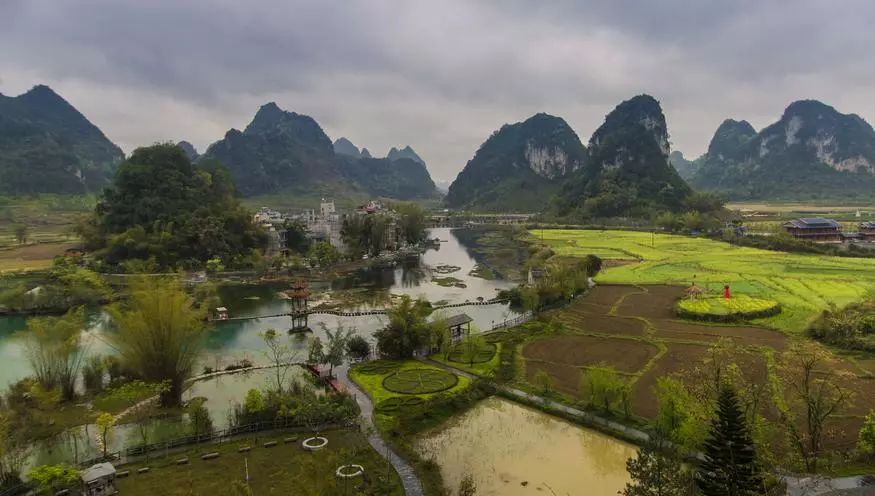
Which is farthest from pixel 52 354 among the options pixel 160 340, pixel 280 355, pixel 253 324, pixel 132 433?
pixel 253 324

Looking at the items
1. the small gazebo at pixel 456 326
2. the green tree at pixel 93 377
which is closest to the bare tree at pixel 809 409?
the small gazebo at pixel 456 326

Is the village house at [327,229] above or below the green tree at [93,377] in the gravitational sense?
above

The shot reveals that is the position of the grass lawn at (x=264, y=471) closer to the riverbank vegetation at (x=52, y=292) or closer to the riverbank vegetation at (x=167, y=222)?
the riverbank vegetation at (x=52, y=292)

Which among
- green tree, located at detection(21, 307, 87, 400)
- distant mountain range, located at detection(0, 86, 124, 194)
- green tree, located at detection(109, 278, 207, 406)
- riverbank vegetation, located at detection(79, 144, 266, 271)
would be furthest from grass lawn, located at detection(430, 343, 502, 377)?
distant mountain range, located at detection(0, 86, 124, 194)

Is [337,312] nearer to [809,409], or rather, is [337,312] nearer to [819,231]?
[809,409]

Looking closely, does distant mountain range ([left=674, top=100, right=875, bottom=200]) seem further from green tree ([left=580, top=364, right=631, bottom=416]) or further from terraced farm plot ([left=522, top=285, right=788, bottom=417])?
green tree ([left=580, top=364, right=631, bottom=416])
